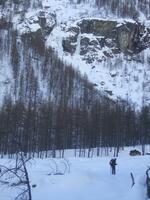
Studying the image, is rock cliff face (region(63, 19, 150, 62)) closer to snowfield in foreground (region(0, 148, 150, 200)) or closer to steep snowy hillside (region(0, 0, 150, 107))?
steep snowy hillside (region(0, 0, 150, 107))

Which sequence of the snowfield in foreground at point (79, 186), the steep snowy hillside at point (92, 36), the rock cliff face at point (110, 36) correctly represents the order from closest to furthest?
the snowfield in foreground at point (79, 186)
the steep snowy hillside at point (92, 36)
the rock cliff face at point (110, 36)

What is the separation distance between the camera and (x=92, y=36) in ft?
550

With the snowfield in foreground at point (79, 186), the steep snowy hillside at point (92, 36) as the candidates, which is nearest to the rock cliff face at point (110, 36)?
the steep snowy hillside at point (92, 36)

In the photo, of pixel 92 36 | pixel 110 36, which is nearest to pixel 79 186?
pixel 92 36

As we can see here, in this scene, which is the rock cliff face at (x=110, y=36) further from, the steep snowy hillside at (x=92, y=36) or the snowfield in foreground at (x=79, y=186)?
the snowfield in foreground at (x=79, y=186)

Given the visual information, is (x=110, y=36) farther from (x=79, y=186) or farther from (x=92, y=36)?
(x=79, y=186)

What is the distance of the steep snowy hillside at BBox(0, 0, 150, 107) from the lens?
488 ft

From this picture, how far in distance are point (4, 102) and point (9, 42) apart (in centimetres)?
3705

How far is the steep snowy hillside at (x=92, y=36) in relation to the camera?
149 m

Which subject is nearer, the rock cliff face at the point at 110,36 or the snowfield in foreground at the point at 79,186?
the snowfield in foreground at the point at 79,186

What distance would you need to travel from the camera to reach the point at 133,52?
16488cm

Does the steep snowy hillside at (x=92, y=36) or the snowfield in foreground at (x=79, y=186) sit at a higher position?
the steep snowy hillside at (x=92, y=36)

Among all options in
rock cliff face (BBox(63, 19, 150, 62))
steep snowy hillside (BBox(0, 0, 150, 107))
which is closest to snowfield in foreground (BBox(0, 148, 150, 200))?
steep snowy hillside (BBox(0, 0, 150, 107))

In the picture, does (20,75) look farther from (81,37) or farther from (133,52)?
(133,52)
